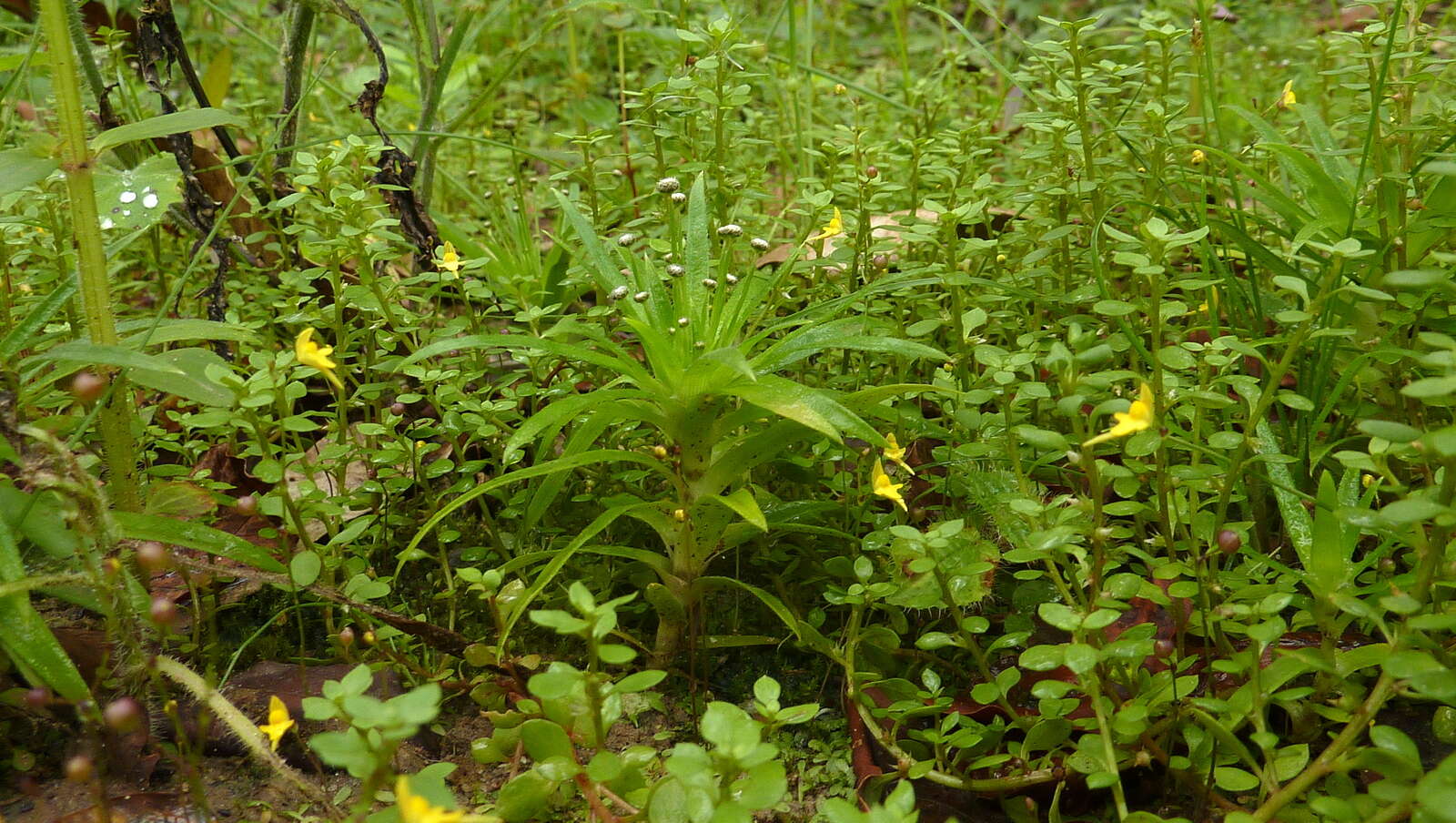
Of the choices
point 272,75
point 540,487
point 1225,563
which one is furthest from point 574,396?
point 272,75

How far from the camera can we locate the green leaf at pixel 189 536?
1.44 metres

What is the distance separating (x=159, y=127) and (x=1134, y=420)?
1.32 meters

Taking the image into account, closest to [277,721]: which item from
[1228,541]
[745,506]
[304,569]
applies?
[304,569]

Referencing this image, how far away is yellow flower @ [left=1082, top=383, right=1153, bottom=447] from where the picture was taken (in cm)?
113

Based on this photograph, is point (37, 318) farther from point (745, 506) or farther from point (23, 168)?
point (745, 506)

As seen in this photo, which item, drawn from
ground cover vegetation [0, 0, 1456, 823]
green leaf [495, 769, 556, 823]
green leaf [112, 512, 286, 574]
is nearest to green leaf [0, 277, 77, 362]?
ground cover vegetation [0, 0, 1456, 823]

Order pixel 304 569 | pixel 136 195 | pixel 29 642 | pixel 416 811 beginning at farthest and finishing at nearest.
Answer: pixel 136 195, pixel 304 569, pixel 29 642, pixel 416 811

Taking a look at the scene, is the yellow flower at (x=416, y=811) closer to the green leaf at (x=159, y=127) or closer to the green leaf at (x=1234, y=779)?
the green leaf at (x=1234, y=779)

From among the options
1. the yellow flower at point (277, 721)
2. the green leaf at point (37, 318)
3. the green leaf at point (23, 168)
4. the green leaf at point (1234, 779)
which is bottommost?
the green leaf at point (1234, 779)

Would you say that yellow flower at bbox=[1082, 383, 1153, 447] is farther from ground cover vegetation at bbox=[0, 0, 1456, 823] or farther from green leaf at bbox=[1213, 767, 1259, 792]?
green leaf at bbox=[1213, 767, 1259, 792]

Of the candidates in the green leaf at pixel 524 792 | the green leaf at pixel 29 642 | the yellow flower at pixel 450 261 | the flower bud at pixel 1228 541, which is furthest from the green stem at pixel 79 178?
the flower bud at pixel 1228 541

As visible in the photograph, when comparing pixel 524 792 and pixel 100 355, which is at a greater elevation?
pixel 100 355

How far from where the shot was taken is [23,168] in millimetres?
1397

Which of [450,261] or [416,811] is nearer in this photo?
[416,811]
